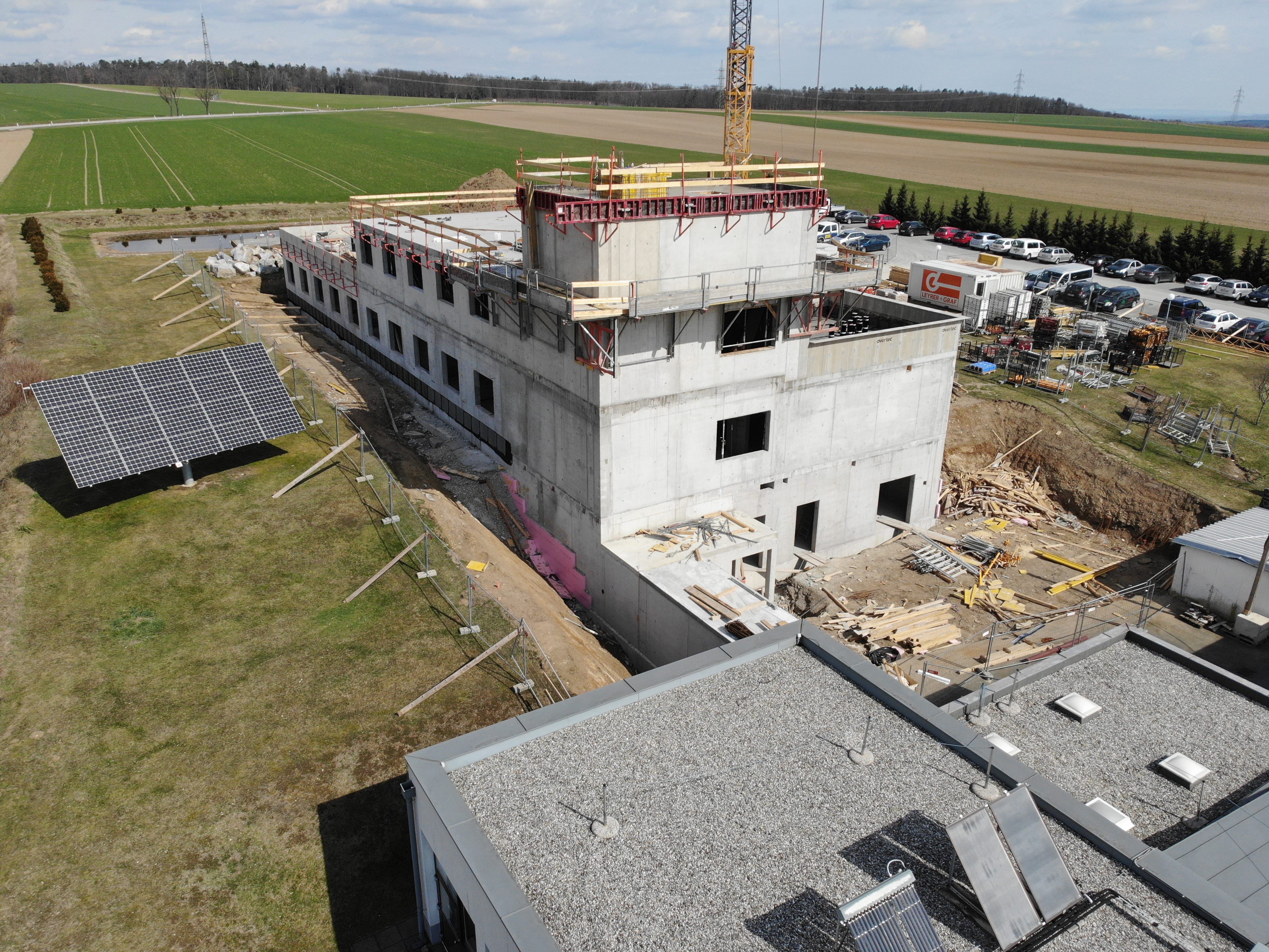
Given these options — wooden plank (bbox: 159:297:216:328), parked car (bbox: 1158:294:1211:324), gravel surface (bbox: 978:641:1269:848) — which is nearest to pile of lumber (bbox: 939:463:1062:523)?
gravel surface (bbox: 978:641:1269:848)

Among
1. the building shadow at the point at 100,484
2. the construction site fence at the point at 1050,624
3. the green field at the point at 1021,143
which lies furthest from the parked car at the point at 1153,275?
the green field at the point at 1021,143

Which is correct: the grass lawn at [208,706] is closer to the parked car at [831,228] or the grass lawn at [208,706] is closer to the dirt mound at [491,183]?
the dirt mound at [491,183]

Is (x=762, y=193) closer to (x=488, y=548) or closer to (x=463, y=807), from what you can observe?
(x=488, y=548)

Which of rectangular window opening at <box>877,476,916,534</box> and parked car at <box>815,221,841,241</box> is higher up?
parked car at <box>815,221,841,241</box>

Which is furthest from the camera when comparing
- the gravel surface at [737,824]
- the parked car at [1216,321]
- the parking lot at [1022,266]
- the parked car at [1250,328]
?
the parking lot at [1022,266]

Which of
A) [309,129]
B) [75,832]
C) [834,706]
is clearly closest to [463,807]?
[834,706]

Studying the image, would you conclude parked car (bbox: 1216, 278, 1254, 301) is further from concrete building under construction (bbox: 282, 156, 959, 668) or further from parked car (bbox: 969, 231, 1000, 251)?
concrete building under construction (bbox: 282, 156, 959, 668)

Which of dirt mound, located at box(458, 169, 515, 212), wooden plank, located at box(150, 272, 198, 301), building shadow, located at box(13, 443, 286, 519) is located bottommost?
building shadow, located at box(13, 443, 286, 519)
